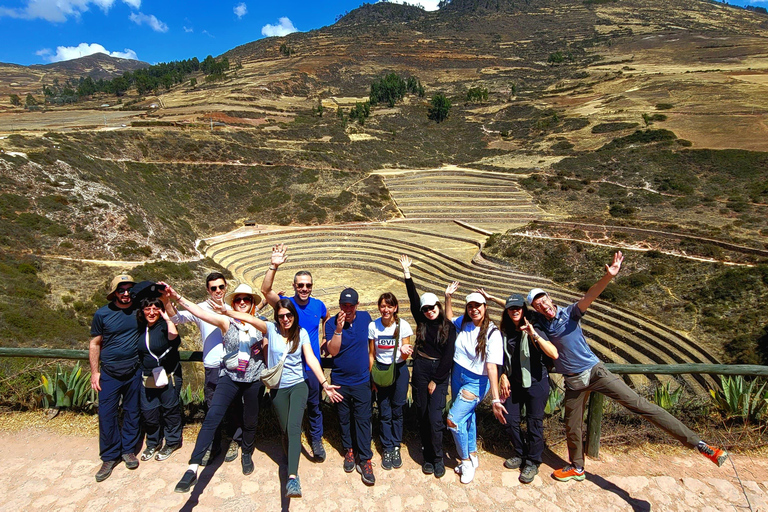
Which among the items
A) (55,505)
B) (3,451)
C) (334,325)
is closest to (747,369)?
(334,325)

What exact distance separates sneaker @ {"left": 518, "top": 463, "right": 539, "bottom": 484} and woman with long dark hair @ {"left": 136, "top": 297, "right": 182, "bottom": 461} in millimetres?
3485

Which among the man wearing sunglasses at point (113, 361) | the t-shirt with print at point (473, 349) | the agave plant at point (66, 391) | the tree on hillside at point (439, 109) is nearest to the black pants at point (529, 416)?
the t-shirt with print at point (473, 349)

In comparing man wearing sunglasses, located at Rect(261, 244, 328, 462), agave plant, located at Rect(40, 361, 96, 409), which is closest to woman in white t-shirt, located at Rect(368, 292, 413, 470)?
man wearing sunglasses, located at Rect(261, 244, 328, 462)

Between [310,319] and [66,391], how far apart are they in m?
2.94

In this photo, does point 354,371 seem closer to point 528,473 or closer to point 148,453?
point 528,473

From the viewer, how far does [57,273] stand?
47.4 feet

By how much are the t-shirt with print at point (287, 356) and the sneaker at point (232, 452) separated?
3.32 feet

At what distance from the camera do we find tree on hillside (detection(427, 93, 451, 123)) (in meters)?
59.4

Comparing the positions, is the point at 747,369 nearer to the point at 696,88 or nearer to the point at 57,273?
the point at 57,273

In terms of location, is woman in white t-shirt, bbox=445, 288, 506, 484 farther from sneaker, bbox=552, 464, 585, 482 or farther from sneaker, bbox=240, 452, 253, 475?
sneaker, bbox=240, 452, 253, 475

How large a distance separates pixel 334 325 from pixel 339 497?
1559 millimetres

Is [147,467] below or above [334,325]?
below

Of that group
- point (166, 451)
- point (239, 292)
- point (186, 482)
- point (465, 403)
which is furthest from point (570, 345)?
point (166, 451)

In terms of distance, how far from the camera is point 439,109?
59.7 m
